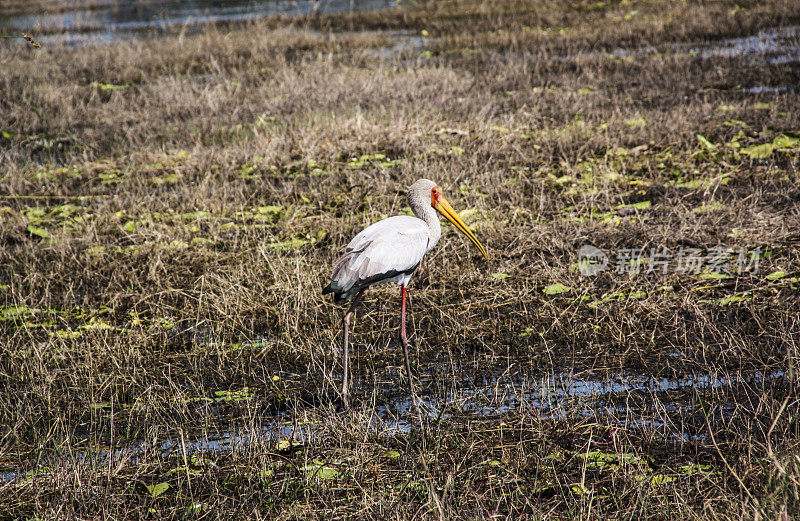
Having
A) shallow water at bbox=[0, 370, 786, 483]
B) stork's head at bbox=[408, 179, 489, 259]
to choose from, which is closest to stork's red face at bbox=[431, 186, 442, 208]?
stork's head at bbox=[408, 179, 489, 259]

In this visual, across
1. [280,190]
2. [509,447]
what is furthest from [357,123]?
[509,447]

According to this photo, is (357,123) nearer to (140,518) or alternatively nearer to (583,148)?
(583,148)

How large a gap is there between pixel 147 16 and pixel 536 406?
2378cm

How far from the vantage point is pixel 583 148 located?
6.70 meters

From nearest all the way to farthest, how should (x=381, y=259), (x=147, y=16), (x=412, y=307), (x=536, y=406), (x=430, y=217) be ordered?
(x=536, y=406) → (x=381, y=259) → (x=430, y=217) → (x=412, y=307) → (x=147, y=16)

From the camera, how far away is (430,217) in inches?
151

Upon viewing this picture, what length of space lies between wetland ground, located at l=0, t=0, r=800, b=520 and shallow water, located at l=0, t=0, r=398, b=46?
1026 centimetres

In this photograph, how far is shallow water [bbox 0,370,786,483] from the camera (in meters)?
2.98

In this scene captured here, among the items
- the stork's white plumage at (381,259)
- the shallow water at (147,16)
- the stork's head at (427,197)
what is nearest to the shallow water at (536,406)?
the stork's white plumage at (381,259)

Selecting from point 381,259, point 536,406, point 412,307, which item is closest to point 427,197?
point 381,259

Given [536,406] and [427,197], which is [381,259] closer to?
[427,197]

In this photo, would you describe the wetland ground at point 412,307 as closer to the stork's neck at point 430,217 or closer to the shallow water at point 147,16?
the stork's neck at point 430,217

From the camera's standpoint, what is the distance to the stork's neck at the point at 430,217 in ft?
12.5

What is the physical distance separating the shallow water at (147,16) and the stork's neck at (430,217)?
14740mm
